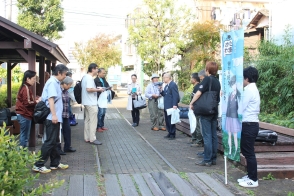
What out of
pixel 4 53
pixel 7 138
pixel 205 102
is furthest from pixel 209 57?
pixel 7 138

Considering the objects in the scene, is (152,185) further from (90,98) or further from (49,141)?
(90,98)

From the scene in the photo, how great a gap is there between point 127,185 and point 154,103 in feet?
20.4

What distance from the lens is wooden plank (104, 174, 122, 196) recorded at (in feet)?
18.0

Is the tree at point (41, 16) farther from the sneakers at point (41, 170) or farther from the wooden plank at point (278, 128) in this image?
the sneakers at point (41, 170)

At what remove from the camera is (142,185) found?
19.3 feet

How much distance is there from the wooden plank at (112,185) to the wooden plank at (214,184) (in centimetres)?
147

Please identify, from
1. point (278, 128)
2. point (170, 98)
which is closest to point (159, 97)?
point (170, 98)

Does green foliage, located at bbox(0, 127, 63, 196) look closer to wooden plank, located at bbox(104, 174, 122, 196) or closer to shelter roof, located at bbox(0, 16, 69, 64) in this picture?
wooden plank, located at bbox(104, 174, 122, 196)

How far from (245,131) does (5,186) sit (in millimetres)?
3814

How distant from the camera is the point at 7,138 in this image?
3574mm

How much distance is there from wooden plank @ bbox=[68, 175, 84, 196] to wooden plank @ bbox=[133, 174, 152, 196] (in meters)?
0.90

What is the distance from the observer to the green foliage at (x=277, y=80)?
10117 millimetres

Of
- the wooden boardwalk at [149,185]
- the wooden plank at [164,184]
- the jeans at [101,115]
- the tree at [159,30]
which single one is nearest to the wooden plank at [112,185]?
the wooden boardwalk at [149,185]

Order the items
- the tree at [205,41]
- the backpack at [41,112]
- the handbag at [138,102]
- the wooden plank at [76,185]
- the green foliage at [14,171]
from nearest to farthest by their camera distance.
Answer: the green foliage at [14,171], the wooden plank at [76,185], the backpack at [41,112], the handbag at [138,102], the tree at [205,41]
